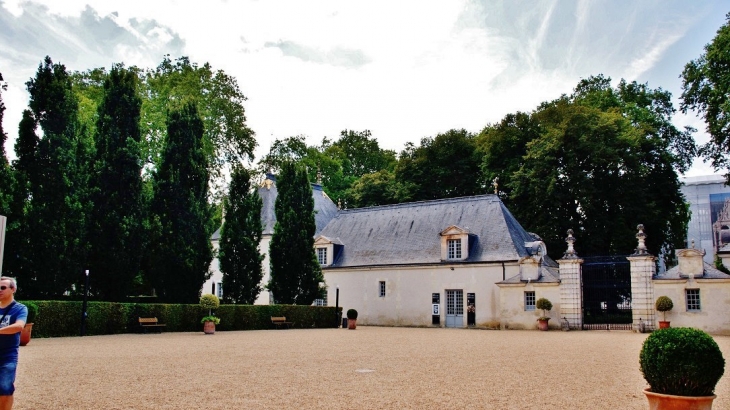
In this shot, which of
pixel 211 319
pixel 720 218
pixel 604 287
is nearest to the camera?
pixel 211 319

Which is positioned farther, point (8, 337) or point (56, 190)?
point (56, 190)

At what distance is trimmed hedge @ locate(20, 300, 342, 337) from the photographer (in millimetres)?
18953

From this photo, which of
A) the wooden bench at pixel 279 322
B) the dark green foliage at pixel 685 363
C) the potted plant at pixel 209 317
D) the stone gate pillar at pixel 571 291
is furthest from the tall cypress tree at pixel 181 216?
the dark green foliage at pixel 685 363

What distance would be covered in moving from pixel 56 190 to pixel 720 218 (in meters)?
56.8

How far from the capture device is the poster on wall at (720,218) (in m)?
53.9

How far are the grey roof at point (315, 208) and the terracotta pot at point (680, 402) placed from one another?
106 ft

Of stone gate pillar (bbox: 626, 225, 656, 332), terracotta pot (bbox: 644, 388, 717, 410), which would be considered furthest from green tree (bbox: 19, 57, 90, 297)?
stone gate pillar (bbox: 626, 225, 656, 332)

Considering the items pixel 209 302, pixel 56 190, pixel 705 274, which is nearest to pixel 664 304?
pixel 705 274

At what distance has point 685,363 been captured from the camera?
248 inches

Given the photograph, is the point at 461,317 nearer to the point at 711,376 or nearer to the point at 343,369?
the point at 343,369

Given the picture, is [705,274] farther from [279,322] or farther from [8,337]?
[8,337]

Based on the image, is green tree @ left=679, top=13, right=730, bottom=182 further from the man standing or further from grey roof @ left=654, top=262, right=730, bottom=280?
the man standing

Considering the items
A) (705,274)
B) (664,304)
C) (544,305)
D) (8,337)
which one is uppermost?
(705,274)

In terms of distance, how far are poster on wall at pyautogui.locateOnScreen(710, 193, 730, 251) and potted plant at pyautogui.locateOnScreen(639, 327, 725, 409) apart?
51.7 metres
